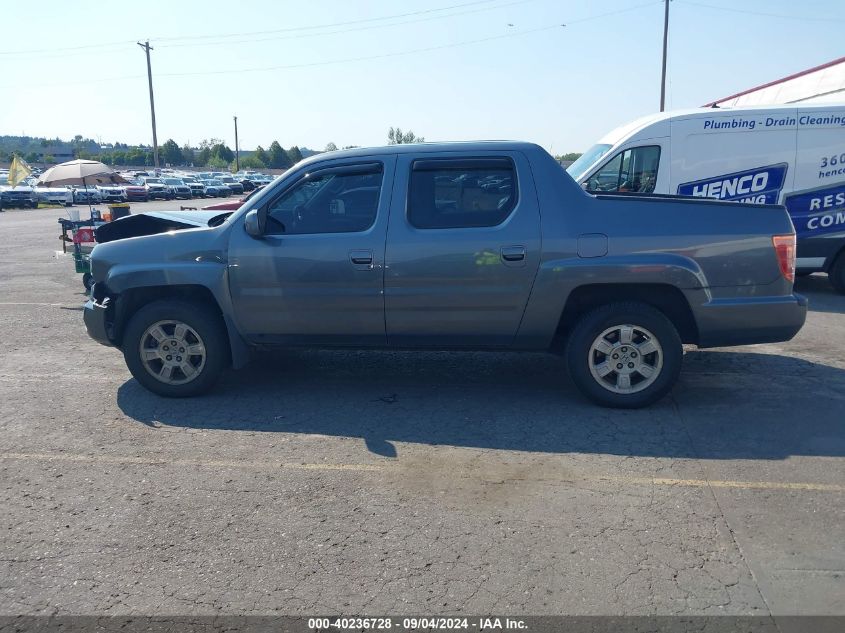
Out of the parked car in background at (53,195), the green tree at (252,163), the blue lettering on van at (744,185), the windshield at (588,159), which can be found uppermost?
the green tree at (252,163)

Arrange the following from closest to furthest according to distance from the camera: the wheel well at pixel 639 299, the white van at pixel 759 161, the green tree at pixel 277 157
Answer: the wheel well at pixel 639 299 → the white van at pixel 759 161 → the green tree at pixel 277 157

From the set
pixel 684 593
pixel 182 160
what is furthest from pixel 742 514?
pixel 182 160

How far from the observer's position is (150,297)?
5922 millimetres

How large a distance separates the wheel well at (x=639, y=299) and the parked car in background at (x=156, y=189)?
148ft

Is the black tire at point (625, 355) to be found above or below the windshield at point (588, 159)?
below

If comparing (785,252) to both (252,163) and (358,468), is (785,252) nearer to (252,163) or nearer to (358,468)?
(358,468)

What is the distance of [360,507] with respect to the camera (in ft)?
13.2

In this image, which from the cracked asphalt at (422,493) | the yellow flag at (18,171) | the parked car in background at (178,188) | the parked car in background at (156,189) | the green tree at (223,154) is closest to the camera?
the cracked asphalt at (422,493)

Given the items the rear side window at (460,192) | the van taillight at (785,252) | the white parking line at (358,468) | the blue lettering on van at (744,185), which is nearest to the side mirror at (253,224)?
the rear side window at (460,192)

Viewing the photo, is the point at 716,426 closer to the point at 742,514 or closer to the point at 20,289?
the point at 742,514

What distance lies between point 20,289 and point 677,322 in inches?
400

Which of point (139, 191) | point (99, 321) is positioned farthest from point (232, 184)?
point (99, 321)

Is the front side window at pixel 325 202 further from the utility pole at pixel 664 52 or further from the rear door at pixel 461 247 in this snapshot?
the utility pole at pixel 664 52

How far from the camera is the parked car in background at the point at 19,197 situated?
40.0 m
